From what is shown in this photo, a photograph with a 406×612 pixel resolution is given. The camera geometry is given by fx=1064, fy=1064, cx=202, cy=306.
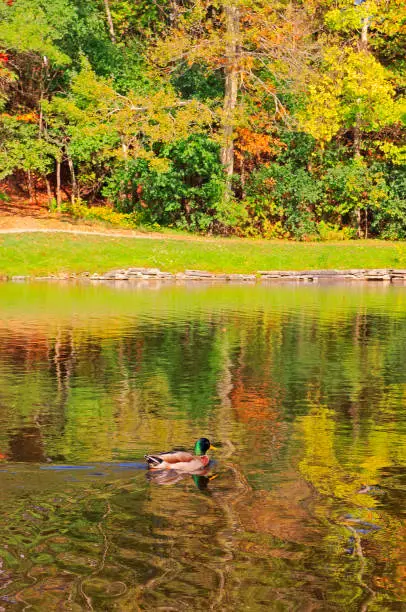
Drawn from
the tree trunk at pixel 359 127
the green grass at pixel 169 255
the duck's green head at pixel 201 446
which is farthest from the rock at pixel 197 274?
the duck's green head at pixel 201 446

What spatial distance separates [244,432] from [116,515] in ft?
14.4

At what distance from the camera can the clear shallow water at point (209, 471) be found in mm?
9469

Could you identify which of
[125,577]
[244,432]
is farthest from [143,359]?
[125,577]

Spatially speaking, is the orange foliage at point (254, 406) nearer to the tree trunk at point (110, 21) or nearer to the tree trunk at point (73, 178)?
the tree trunk at point (73, 178)

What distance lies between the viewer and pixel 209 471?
42.5ft

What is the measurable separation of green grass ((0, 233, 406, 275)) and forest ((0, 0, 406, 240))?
3.90m

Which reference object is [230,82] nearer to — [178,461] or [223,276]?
[223,276]

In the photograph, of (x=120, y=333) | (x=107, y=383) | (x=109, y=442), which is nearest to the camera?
(x=109, y=442)

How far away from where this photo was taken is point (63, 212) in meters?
48.3

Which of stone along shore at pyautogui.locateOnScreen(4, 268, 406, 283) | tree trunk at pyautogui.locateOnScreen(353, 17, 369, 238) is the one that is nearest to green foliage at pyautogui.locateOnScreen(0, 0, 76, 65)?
stone along shore at pyautogui.locateOnScreen(4, 268, 406, 283)

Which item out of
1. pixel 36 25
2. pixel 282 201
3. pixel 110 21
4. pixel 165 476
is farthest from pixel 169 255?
pixel 165 476

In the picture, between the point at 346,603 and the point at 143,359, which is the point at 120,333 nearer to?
the point at 143,359

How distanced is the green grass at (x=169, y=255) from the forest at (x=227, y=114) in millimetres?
3896

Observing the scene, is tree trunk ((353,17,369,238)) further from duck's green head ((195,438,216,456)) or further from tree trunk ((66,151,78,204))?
duck's green head ((195,438,216,456))
